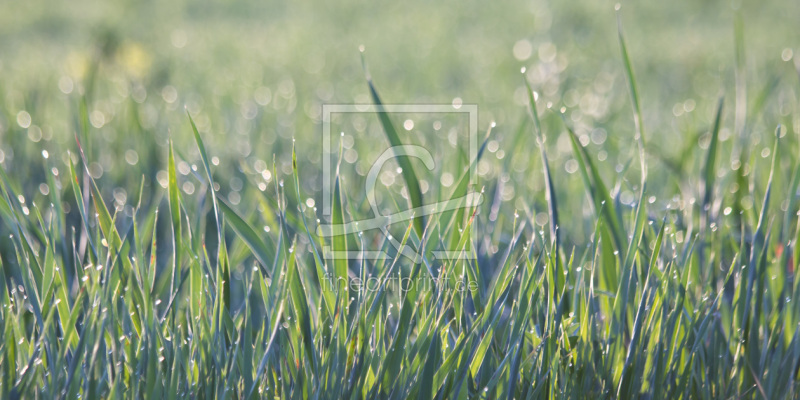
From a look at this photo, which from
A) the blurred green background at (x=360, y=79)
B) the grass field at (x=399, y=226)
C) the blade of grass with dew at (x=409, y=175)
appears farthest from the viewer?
the blurred green background at (x=360, y=79)

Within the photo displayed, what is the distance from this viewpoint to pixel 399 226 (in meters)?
1.18

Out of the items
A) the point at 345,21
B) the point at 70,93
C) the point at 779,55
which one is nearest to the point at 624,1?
the point at 779,55

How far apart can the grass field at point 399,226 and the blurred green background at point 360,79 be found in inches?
0.6

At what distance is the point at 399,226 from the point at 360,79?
1.45 m

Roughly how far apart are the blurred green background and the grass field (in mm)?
16

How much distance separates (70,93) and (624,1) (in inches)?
126

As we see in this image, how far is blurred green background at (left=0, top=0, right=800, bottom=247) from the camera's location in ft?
4.71

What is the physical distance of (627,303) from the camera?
2.57ft

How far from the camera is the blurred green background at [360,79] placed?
1437 mm

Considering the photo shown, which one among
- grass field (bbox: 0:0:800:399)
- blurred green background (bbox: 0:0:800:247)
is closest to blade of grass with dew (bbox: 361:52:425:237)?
grass field (bbox: 0:0:800:399)

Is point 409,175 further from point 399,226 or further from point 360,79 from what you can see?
point 360,79

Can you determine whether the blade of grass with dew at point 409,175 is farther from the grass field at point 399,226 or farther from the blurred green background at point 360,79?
the blurred green background at point 360,79

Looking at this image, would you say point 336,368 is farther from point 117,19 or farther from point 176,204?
point 117,19

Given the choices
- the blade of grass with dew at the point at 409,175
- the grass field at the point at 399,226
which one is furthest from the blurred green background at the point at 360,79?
the blade of grass with dew at the point at 409,175
